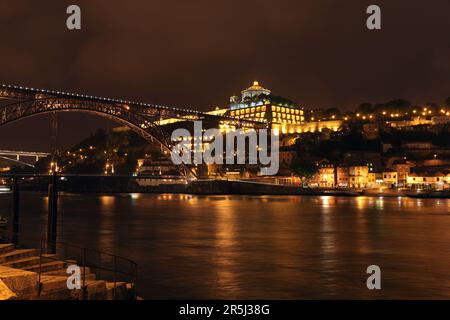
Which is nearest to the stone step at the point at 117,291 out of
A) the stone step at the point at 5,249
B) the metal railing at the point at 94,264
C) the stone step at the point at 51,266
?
the metal railing at the point at 94,264

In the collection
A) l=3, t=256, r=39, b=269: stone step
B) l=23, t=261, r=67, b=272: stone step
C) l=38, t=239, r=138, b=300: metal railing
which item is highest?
l=3, t=256, r=39, b=269: stone step

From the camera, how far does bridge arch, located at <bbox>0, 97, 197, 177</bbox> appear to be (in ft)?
169

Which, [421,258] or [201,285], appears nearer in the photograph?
[201,285]

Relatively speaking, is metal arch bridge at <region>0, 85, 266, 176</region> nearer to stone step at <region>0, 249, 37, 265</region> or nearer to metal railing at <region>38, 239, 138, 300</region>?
metal railing at <region>38, 239, 138, 300</region>

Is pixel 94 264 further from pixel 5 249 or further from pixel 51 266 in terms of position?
pixel 51 266

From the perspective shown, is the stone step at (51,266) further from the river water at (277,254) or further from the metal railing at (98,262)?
the river water at (277,254)

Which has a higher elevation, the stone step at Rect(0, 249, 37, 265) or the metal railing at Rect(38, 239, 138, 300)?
the stone step at Rect(0, 249, 37, 265)

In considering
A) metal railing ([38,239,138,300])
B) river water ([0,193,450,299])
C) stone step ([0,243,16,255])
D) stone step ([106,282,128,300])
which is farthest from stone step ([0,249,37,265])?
river water ([0,193,450,299])

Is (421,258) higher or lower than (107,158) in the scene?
lower

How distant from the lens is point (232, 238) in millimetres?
25203

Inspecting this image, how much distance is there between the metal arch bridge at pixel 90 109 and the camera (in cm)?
5150
